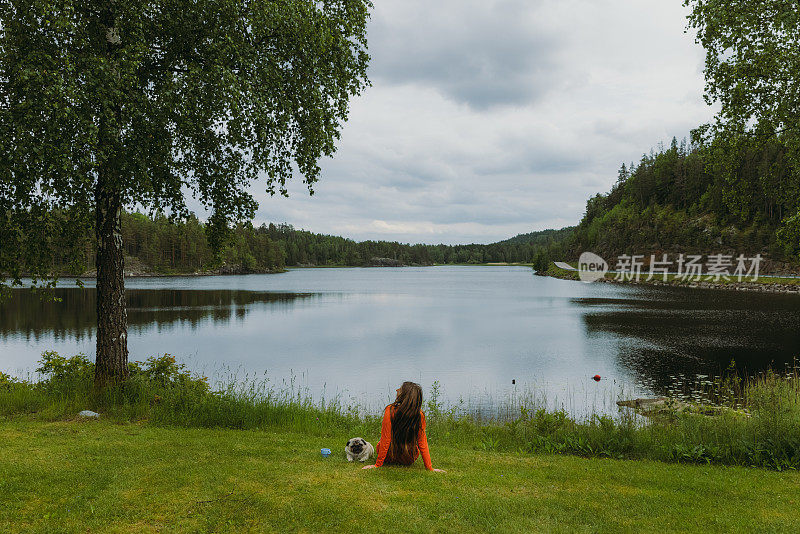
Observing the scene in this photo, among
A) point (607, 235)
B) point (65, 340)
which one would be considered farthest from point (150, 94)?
point (607, 235)

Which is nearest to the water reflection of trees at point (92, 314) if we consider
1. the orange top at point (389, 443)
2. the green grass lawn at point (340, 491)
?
the green grass lawn at point (340, 491)

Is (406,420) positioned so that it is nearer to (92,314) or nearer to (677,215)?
(92,314)

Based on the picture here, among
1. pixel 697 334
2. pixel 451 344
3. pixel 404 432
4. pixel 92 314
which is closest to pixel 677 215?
pixel 697 334

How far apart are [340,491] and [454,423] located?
6.41 meters

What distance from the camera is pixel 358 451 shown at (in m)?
7.36

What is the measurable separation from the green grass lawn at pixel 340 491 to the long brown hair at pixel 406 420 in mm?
331

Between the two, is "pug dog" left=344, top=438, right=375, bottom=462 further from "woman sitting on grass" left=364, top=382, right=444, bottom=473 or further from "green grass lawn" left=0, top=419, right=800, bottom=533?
"woman sitting on grass" left=364, top=382, right=444, bottom=473

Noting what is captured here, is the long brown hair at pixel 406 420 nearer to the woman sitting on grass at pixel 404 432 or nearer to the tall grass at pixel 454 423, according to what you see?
the woman sitting on grass at pixel 404 432

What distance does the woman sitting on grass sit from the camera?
6859 mm

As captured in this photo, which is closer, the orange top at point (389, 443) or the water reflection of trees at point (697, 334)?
the orange top at point (389, 443)

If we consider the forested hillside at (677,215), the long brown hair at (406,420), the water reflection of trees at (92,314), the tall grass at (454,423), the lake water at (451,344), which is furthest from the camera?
the forested hillside at (677,215)

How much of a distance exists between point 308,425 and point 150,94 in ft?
25.6

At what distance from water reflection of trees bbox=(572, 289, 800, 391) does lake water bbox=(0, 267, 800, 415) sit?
0.09 meters

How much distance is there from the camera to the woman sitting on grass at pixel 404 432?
686 cm
